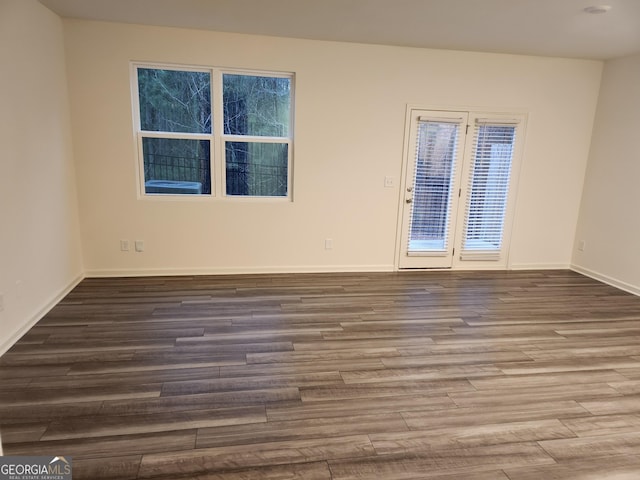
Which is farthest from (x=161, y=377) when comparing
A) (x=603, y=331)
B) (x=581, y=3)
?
(x=581, y=3)

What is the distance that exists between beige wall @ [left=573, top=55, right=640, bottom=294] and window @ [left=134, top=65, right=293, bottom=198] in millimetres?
4009

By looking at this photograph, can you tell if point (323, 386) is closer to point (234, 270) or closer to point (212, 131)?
point (234, 270)

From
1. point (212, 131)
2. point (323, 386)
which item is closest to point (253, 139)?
point (212, 131)

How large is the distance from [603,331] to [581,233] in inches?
90.8

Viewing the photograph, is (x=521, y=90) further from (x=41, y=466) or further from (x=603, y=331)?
(x=41, y=466)

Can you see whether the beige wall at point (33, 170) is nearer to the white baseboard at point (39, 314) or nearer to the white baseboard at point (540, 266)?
the white baseboard at point (39, 314)

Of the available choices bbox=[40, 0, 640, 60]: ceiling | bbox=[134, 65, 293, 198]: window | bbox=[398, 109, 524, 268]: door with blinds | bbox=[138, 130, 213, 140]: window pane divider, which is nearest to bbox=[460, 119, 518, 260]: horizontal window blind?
bbox=[398, 109, 524, 268]: door with blinds

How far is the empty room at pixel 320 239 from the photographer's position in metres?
2.06

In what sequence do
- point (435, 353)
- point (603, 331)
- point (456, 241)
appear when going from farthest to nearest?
point (456, 241)
point (603, 331)
point (435, 353)

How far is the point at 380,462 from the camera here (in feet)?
6.08

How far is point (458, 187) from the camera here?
4957mm

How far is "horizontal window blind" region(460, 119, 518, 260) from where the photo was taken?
4892 mm

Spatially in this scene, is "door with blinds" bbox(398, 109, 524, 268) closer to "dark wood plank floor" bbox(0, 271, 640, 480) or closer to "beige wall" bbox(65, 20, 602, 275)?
"beige wall" bbox(65, 20, 602, 275)

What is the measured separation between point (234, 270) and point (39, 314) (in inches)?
77.8
